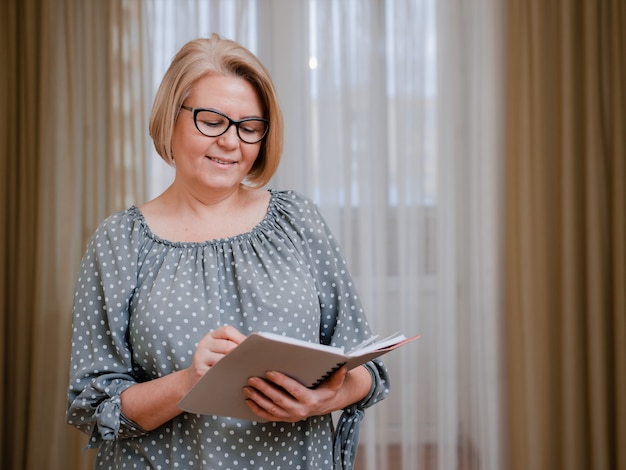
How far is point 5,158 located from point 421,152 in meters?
1.70

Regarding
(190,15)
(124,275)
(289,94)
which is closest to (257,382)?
(124,275)

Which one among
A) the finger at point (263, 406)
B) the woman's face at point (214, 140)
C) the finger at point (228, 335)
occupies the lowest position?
the finger at point (263, 406)

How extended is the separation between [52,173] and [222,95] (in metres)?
1.89

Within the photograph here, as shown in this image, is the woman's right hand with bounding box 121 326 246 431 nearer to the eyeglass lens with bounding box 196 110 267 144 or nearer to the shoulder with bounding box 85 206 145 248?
the shoulder with bounding box 85 206 145 248

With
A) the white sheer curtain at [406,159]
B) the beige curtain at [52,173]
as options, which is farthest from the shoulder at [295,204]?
the beige curtain at [52,173]

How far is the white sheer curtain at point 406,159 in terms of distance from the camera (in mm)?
3012

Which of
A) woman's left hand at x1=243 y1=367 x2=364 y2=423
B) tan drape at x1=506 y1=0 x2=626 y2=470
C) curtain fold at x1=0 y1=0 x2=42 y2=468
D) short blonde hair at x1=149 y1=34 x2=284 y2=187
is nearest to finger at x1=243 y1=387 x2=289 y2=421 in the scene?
woman's left hand at x1=243 y1=367 x2=364 y2=423

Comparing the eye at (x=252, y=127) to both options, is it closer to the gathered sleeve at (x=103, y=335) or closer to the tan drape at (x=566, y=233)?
the gathered sleeve at (x=103, y=335)

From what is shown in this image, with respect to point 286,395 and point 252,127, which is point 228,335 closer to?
point 286,395

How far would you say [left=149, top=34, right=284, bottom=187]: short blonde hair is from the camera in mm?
1351

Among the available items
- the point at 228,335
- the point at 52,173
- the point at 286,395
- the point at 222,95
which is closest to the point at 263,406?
the point at 286,395

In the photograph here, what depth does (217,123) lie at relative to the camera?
1358 millimetres

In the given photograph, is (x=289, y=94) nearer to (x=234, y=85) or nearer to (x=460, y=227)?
(x=460, y=227)

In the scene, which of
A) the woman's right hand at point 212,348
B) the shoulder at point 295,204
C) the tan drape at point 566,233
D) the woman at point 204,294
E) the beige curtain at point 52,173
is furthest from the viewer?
the beige curtain at point 52,173
